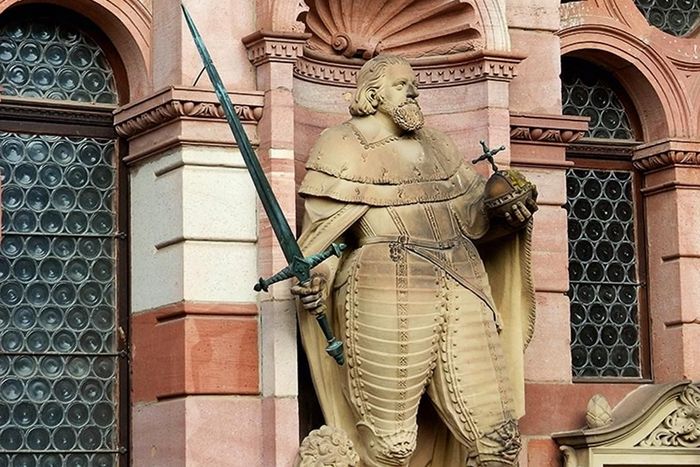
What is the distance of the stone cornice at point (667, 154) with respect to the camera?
13672 millimetres

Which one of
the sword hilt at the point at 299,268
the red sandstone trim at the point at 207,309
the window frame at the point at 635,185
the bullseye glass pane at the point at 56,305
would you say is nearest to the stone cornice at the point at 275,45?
the bullseye glass pane at the point at 56,305

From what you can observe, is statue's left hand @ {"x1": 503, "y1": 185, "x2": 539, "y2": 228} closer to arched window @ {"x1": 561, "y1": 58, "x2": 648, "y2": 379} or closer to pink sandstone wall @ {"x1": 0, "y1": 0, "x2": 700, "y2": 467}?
pink sandstone wall @ {"x1": 0, "y1": 0, "x2": 700, "y2": 467}

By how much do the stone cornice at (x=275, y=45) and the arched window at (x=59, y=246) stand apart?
902 millimetres

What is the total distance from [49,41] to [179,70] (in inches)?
34.8

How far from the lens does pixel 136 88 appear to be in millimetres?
12336

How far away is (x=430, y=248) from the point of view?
463 inches

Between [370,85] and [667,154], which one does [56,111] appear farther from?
[667,154]

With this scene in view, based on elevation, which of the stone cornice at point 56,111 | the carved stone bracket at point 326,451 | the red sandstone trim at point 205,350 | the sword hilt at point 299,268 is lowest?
the carved stone bracket at point 326,451

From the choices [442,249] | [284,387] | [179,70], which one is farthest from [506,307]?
[179,70]

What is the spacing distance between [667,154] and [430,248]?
251 cm

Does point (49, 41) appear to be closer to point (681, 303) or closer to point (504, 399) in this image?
point (504, 399)

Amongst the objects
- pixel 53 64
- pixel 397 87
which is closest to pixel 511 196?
pixel 397 87

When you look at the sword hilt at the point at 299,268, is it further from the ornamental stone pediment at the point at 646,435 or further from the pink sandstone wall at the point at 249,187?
the ornamental stone pediment at the point at 646,435

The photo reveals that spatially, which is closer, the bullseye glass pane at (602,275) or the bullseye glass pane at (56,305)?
the bullseye glass pane at (56,305)
